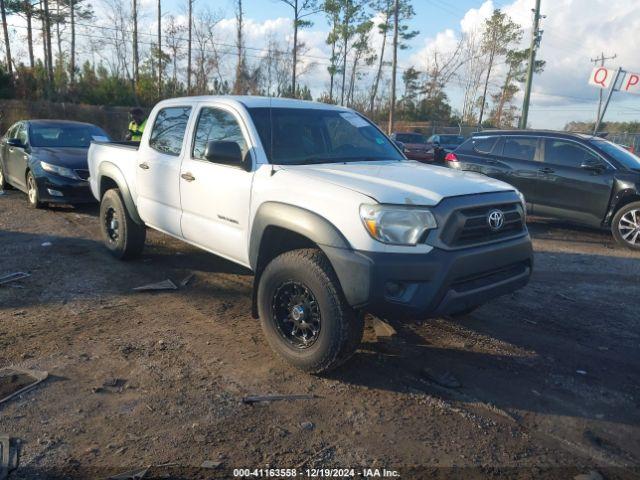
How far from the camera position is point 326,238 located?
10.6 feet

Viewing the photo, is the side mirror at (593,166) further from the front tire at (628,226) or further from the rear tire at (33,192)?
the rear tire at (33,192)

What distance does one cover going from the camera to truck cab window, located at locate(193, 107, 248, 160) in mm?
4263

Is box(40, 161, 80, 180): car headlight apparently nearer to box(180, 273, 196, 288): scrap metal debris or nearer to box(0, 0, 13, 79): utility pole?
box(180, 273, 196, 288): scrap metal debris

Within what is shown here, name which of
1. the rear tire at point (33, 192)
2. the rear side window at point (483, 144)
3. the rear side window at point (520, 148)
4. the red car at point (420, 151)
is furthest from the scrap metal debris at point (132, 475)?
the red car at point (420, 151)

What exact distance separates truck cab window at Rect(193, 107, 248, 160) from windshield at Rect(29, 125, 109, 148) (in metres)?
5.80

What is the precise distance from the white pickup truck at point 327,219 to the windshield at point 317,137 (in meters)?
0.01

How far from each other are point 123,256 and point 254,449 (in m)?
4.04

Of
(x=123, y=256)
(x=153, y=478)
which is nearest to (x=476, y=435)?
(x=153, y=478)

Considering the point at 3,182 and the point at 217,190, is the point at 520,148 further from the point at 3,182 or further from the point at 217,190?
the point at 3,182

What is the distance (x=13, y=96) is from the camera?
1129 inches

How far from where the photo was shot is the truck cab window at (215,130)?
426 cm

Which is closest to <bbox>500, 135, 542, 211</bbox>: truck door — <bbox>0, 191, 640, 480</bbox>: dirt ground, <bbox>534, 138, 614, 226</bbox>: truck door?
<bbox>534, 138, 614, 226</bbox>: truck door

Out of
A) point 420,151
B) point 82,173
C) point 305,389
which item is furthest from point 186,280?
point 420,151

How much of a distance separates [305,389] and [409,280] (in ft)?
3.42
